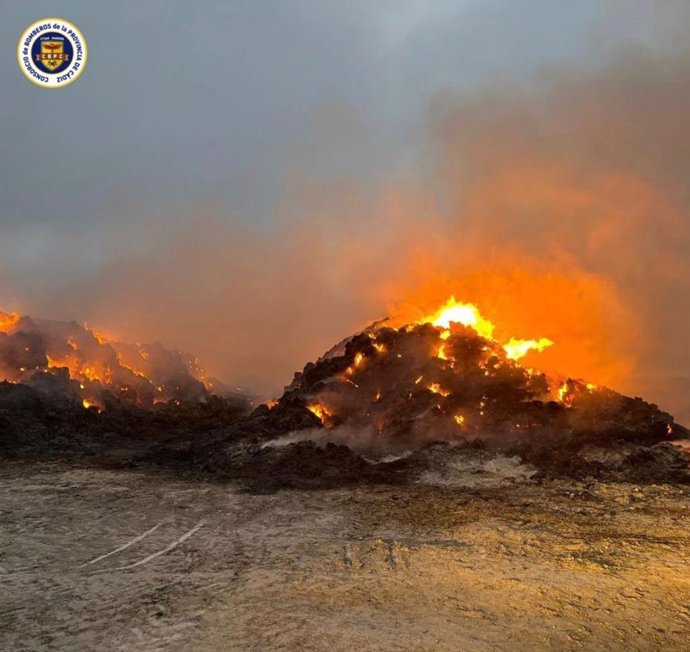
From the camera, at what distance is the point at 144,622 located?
7176mm

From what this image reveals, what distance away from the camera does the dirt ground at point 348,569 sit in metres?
6.89

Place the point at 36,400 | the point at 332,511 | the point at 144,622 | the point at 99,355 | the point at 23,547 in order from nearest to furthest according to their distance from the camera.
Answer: the point at 144,622, the point at 23,547, the point at 332,511, the point at 36,400, the point at 99,355

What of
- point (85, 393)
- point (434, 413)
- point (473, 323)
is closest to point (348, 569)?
point (434, 413)

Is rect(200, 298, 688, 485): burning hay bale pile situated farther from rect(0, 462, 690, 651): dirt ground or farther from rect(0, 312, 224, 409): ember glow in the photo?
rect(0, 312, 224, 409): ember glow

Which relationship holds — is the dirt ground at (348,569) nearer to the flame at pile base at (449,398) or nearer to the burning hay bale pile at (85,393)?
the flame at pile base at (449,398)

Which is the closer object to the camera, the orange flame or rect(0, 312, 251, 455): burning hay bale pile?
rect(0, 312, 251, 455): burning hay bale pile

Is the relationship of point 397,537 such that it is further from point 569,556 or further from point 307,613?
point 307,613

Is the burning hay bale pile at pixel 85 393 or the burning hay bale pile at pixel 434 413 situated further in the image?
the burning hay bale pile at pixel 85 393

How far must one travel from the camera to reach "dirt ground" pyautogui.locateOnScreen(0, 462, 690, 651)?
22.6 ft

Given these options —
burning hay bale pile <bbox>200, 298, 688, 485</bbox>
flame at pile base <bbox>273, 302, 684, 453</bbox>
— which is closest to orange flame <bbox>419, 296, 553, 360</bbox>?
burning hay bale pile <bbox>200, 298, 688, 485</bbox>

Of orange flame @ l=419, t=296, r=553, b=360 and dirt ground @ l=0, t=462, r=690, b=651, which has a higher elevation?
orange flame @ l=419, t=296, r=553, b=360

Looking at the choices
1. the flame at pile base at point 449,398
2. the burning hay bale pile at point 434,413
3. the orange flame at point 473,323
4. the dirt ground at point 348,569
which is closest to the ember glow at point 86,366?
the burning hay bale pile at point 434,413

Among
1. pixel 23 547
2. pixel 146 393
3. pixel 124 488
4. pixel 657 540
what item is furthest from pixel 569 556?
pixel 146 393

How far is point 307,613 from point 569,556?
5648mm
